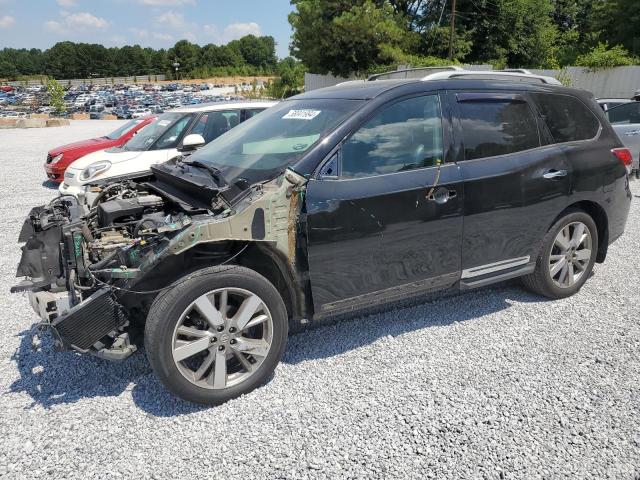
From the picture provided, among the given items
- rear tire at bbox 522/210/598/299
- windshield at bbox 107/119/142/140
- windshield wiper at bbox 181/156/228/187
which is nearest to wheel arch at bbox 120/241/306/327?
windshield wiper at bbox 181/156/228/187

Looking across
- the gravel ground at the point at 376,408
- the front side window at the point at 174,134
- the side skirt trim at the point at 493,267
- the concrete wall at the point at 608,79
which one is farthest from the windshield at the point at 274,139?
the concrete wall at the point at 608,79

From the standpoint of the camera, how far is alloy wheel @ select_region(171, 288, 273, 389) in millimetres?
2830

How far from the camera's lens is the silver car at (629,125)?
9289mm

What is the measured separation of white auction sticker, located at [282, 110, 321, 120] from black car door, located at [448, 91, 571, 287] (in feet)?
3.35

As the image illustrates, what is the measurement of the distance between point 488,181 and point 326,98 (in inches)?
55.0

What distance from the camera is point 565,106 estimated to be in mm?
4281

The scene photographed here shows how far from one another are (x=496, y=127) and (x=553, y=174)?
0.67 metres

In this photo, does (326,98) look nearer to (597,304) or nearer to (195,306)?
(195,306)

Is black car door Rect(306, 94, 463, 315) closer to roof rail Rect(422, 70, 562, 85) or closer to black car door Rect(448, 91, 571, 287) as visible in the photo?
black car door Rect(448, 91, 571, 287)

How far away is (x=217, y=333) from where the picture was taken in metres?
2.91

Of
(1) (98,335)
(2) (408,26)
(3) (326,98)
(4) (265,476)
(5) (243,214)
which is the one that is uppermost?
(2) (408,26)

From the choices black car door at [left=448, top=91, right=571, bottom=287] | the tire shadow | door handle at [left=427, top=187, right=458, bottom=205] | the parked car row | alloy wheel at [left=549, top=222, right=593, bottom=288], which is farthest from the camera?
the parked car row

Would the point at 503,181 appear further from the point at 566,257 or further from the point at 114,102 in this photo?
the point at 114,102

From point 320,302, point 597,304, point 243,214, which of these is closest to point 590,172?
point 597,304
